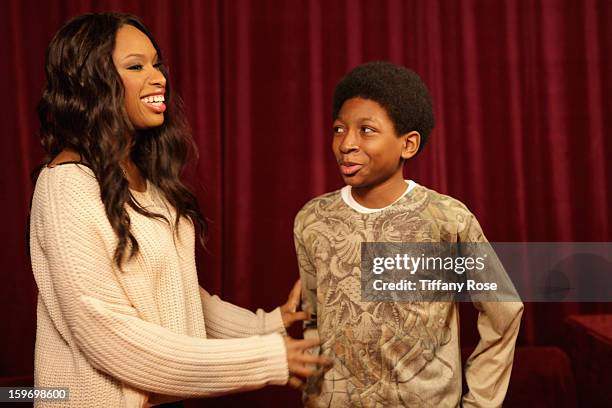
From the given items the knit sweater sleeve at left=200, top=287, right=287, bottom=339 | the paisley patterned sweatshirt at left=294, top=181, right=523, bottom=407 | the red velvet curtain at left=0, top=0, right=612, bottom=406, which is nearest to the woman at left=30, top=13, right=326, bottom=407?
the paisley patterned sweatshirt at left=294, top=181, right=523, bottom=407

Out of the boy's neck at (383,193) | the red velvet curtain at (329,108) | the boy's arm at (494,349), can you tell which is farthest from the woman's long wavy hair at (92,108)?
the red velvet curtain at (329,108)

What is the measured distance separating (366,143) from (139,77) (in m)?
0.56

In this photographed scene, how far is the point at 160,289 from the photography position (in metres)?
1.43

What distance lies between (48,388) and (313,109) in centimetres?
164

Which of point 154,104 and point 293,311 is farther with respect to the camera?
point 293,311

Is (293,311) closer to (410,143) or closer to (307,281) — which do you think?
(307,281)

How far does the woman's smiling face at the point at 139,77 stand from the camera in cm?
146

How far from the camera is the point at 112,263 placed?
135 centimetres

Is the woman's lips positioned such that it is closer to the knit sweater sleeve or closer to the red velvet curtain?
→ the knit sweater sleeve

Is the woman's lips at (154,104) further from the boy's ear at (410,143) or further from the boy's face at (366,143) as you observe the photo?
the boy's ear at (410,143)

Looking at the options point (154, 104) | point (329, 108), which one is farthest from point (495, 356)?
point (329, 108)

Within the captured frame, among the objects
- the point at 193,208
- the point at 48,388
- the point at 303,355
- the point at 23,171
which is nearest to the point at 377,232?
the point at 303,355

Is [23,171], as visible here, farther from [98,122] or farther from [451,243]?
[451,243]

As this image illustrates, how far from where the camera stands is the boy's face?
1.49 m
